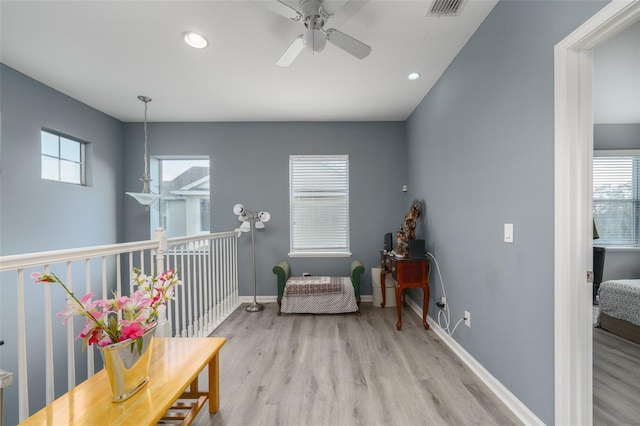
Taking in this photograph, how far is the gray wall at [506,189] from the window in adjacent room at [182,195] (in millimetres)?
3441

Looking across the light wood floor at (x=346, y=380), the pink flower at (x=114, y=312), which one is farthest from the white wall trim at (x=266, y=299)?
the pink flower at (x=114, y=312)

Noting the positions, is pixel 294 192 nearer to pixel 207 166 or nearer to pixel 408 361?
pixel 207 166

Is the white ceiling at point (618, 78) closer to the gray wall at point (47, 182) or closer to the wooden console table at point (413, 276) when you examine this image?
the wooden console table at point (413, 276)

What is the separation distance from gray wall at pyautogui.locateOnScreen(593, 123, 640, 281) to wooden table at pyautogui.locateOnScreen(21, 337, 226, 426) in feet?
16.8

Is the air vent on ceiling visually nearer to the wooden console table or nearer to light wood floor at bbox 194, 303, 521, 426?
the wooden console table

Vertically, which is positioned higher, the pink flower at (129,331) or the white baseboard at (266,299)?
the pink flower at (129,331)

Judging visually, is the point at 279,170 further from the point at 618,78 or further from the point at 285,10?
the point at 618,78

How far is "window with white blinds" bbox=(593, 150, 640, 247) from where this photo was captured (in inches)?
145

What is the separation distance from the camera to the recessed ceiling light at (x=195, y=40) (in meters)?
2.04

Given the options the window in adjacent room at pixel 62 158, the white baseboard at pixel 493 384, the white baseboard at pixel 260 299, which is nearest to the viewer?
the white baseboard at pixel 493 384

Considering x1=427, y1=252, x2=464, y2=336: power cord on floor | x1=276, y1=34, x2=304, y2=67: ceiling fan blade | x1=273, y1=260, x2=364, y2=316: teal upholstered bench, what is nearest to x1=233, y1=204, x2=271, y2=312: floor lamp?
x1=273, y1=260, x2=364, y2=316: teal upholstered bench

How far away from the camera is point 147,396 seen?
1135 mm

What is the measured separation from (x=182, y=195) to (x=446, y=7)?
3980 mm

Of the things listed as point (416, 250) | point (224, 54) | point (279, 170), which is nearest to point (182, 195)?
point (279, 170)
